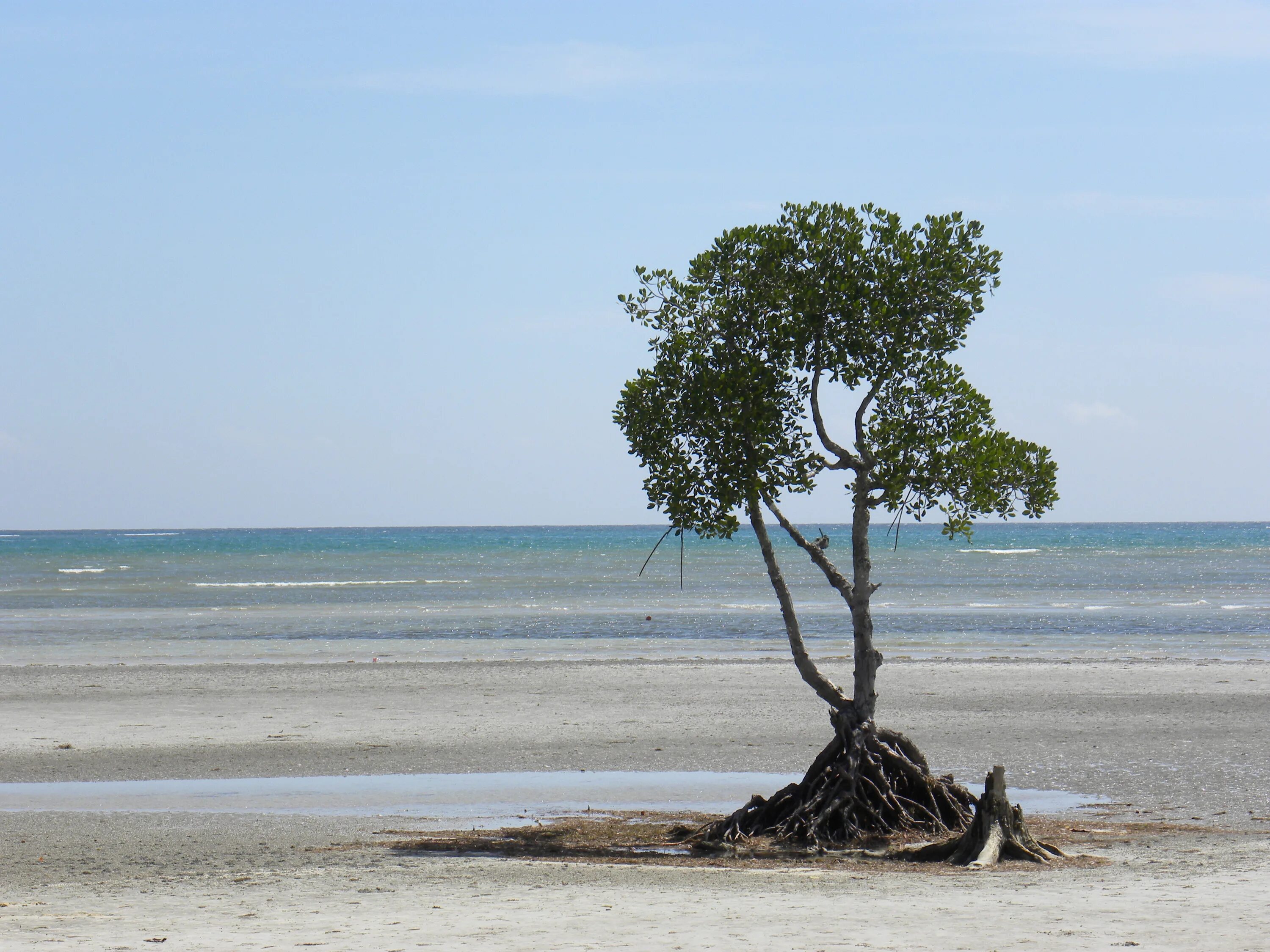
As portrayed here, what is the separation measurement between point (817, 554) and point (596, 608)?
36.8 meters

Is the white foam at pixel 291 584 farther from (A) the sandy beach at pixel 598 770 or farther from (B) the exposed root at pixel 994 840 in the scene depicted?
(B) the exposed root at pixel 994 840

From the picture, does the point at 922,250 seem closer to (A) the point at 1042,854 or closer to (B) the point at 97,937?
(A) the point at 1042,854

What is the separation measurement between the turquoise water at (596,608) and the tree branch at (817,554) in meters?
19.2

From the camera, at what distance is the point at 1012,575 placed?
72312 mm

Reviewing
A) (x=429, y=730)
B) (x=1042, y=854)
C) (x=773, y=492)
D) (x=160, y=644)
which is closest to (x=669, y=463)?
(x=773, y=492)

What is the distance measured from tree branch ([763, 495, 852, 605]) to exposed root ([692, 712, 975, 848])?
3.86 ft

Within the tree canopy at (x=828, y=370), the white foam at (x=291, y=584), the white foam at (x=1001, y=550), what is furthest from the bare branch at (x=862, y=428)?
the white foam at (x=1001, y=550)

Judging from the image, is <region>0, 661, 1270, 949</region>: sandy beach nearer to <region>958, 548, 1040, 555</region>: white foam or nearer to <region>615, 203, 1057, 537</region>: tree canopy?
<region>615, 203, 1057, 537</region>: tree canopy

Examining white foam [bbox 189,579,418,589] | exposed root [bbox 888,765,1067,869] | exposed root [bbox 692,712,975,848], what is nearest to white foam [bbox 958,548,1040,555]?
white foam [bbox 189,579,418,589]

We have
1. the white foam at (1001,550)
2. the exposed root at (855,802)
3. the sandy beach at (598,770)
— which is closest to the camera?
the sandy beach at (598,770)

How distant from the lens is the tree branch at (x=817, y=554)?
1218cm

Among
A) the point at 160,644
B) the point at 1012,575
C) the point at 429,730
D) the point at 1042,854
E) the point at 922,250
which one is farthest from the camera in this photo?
the point at 1012,575

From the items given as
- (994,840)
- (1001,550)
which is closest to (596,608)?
(994,840)

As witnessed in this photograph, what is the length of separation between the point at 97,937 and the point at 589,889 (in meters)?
3.44
